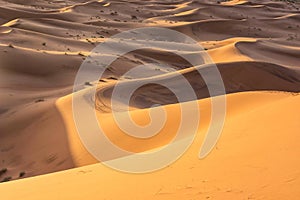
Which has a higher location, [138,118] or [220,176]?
[138,118]

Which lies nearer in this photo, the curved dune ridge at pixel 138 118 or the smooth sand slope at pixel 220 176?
the smooth sand slope at pixel 220 176

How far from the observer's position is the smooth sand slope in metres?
2.83

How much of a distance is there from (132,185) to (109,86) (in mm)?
4371

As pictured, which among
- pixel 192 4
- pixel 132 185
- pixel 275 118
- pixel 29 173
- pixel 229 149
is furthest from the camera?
pixel 192 4

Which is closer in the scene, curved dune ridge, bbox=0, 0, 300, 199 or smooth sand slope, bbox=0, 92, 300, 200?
smooth sand slope, bbox=0, 92, 300, 200

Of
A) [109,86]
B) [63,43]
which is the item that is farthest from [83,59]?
[109,86]

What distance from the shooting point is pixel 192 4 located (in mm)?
24828

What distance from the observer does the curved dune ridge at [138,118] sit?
10.3 feet

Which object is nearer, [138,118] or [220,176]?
[220,176]

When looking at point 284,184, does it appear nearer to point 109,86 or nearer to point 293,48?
point 109,86

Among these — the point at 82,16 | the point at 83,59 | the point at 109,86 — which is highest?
the point at 82,16

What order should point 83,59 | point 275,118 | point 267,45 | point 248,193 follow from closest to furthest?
point 248,193
point 275,118
point 83,59
point 267,45

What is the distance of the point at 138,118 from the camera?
225 inches

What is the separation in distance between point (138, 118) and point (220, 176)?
2.70 m
